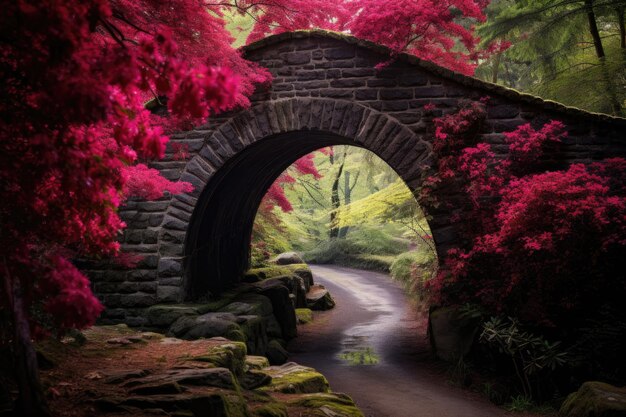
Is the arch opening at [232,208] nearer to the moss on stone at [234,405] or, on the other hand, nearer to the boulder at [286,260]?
the boulder at [286,260]

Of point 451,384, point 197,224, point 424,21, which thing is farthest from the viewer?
point 197,224

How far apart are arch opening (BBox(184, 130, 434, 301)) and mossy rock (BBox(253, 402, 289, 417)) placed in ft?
15.5

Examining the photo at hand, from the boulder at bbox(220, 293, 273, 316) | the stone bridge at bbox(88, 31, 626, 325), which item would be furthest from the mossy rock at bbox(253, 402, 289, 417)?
the boulder at bbox(220, 293, 273, 316)

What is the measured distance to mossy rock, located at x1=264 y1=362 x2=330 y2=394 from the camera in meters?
5.32

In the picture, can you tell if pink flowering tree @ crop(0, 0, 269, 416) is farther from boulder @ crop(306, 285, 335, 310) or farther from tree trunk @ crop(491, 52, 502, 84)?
tree trunk @ crop(491, 52, 502, 84)

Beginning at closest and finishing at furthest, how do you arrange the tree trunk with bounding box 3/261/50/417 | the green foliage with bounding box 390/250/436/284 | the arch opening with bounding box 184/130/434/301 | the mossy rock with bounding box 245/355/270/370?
the tree trunk with bounding box 3/261/50/417 < the mossy rock with bounding box 245/355/270/370 < the arch opening with bounding box 184/130/434/301 < the green foliage with bounding box 390/250/436/284

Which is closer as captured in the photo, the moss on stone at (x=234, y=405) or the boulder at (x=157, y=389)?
the moss on stone at (x=234, y=405)

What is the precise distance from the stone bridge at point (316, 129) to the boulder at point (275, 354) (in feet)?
5.47

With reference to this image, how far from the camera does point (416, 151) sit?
25.3 feet

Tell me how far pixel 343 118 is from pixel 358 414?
468 cm

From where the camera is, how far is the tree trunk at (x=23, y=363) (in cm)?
290

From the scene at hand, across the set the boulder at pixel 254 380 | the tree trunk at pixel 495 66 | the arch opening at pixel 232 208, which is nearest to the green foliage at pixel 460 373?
the boulder at pixel 254 380

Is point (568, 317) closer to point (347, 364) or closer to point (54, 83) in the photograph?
point (347, 364)

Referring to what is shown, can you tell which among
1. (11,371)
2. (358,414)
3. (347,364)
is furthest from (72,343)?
(347,364)
